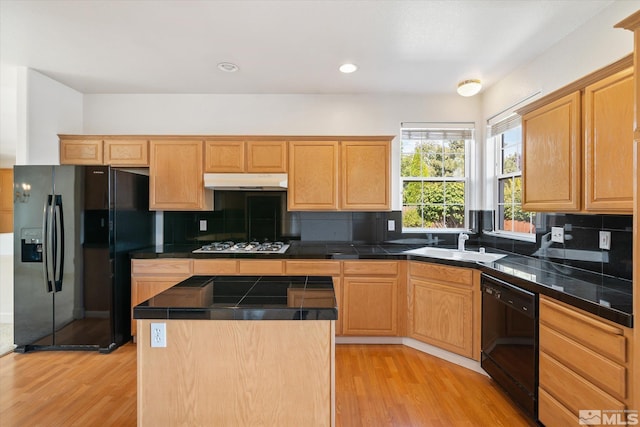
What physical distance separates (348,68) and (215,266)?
2.30 metres

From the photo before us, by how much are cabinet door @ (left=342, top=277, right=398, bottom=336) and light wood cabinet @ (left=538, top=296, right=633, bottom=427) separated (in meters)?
1.30

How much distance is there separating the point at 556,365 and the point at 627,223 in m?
0.98

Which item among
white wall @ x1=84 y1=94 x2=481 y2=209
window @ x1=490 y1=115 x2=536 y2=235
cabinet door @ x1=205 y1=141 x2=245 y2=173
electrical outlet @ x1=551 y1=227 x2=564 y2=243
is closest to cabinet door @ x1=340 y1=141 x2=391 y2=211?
white wall @ x1=84 y1=94 x2=481 y2=209

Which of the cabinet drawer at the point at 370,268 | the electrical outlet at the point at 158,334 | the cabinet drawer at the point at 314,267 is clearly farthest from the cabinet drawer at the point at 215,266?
the electrical outlet at the point at 158,334

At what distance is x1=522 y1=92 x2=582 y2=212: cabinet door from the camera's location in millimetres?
1831

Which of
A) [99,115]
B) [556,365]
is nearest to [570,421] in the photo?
[556,365]

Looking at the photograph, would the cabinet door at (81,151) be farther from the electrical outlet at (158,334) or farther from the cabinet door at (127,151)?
the electrical outlet at (158,334)

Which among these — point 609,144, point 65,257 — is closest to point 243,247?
point 65,257

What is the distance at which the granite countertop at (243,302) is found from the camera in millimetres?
1274

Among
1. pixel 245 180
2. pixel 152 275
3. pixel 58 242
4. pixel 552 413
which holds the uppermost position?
pixel 245 180

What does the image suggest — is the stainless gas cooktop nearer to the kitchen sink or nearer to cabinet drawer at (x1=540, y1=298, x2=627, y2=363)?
the kitchen sink

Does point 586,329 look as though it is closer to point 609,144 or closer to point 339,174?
point 609,144

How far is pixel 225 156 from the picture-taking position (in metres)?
3.23

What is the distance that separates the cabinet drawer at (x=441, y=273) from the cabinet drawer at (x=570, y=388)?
785 mm
